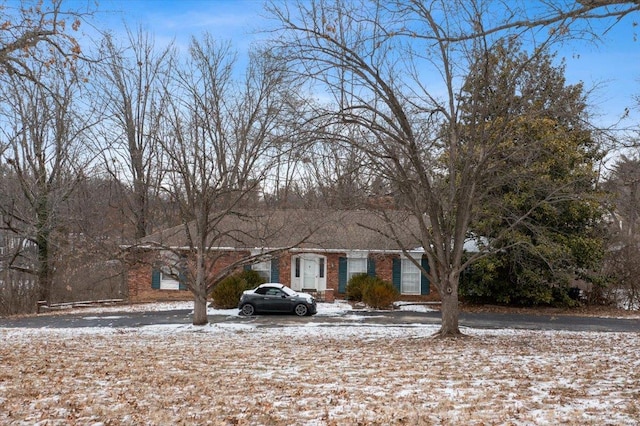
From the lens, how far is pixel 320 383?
9.12 metres

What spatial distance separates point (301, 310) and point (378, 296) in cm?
439

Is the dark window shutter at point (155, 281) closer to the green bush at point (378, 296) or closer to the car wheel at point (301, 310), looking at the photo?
the car wheel at point (301, 310)

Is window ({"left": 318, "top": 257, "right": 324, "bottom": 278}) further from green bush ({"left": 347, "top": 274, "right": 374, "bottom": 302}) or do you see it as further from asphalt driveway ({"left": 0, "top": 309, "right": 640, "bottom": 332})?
asphalt driveway ({"left": 0, "top": 309, "right": 640, "bottom": 332})

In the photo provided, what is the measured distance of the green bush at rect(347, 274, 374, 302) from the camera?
30656 mm

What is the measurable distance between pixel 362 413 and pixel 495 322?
59.0 feet

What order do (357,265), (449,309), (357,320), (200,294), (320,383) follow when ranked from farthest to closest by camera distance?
(357,265), (357,320), (200,294), (449,309), (320,383)

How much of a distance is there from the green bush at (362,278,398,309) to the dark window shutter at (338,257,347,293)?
3.43 meters

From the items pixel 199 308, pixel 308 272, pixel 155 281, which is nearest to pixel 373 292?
pixel 308 272

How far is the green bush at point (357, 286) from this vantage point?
101 ft

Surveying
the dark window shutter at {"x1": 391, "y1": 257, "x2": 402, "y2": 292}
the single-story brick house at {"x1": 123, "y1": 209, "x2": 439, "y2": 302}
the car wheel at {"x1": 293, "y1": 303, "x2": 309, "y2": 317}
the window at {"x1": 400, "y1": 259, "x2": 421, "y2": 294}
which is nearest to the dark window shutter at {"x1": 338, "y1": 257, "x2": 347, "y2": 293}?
the single-story brick house at {"x1": 123, "y1": 209, "x2": 439, "y2": 302}

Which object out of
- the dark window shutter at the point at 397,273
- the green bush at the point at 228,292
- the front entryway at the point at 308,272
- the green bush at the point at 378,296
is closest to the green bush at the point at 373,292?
the green bush at the point at 378,296

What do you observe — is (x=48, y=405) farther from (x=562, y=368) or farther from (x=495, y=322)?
(x=495, y=322)

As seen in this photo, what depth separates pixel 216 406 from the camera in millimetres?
7613

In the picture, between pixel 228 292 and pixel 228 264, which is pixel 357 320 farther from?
pixel 228 264
